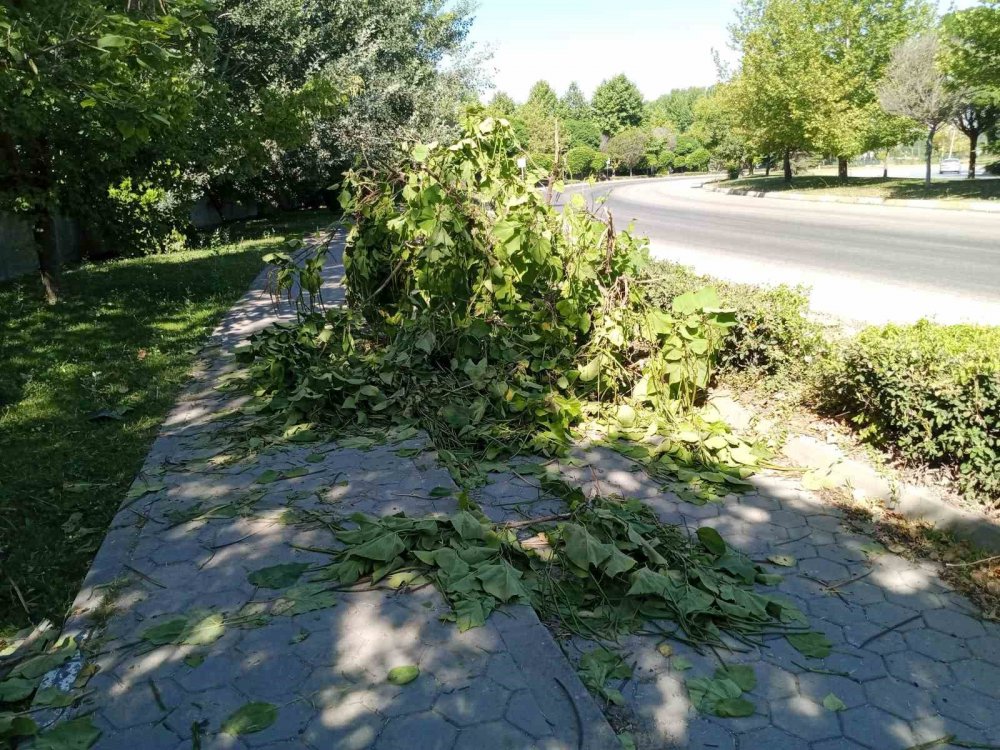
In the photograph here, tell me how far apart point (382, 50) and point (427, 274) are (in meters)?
17.8

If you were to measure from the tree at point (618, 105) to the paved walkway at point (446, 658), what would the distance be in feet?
307

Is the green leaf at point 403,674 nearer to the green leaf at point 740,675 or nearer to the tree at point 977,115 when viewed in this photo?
the green leaf at point 740,675

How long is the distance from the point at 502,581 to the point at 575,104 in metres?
117

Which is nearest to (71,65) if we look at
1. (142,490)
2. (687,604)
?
(142,490)

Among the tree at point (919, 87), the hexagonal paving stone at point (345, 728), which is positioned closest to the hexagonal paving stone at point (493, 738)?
the hexagonal paving stone at point (345, 728)

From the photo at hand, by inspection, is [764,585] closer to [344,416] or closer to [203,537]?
[203,537]

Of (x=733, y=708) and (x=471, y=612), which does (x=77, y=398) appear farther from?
(x=733, y=708)

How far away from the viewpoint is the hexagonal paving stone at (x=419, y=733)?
7.93 ft

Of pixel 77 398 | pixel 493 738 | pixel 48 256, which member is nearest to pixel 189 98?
pixel 48 256

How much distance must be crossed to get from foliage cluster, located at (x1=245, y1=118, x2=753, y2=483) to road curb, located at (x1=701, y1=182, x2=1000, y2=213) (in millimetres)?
18505

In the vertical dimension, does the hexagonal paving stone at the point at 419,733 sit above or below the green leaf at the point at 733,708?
above

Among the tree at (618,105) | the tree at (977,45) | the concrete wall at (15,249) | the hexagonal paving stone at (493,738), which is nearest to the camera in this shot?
the hexagonal paving stone at (493,738)

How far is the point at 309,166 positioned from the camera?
68.3 feet

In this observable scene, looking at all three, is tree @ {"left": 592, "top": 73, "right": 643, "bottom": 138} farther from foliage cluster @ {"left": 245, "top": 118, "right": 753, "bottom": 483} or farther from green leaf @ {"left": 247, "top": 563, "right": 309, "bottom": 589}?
green leaf @ {"left": 247, "top": 563, "right": 309, "bottom": 589}
